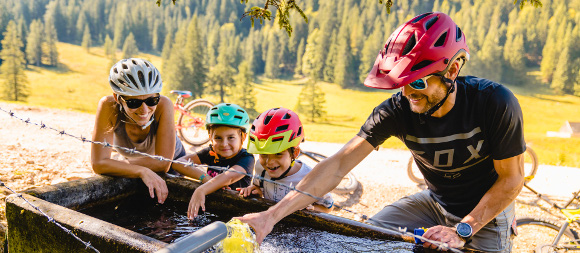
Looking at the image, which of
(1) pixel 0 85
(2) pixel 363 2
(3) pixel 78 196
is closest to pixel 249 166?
(3) pixel 78 196

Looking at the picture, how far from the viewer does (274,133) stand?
11.8ft

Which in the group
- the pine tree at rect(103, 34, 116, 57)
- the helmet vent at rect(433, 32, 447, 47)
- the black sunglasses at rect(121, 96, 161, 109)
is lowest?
the pine tree at rect(103, 34, 116, 57)

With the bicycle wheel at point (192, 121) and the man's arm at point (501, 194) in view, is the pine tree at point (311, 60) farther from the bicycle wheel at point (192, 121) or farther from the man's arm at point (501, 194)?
the man's arm at point (501, 194)

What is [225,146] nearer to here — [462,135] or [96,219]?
[96,219]

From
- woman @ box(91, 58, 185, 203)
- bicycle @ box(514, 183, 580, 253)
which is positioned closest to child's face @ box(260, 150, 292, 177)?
woman @ box(91, 58, 185, 203)

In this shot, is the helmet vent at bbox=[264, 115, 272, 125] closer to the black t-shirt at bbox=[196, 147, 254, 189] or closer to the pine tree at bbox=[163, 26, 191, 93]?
the black t-shirt at bbox=[196, 147, 254, 189]

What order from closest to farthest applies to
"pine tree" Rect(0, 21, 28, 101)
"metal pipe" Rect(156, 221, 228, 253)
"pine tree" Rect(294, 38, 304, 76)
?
"metal pipe" Rect(156, 221, 228, 253) < "pine tree" Rect(0, 21, 28, 101) < "pine tree" Rect(294, 38, 304, 76)

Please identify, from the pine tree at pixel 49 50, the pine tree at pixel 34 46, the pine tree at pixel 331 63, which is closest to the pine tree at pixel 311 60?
the pine tree at pixel 331 63

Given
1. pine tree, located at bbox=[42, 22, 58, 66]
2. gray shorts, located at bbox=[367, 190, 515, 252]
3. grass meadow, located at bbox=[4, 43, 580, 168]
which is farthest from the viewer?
pine tree, located at bbox=[42, 22, 58, 66]

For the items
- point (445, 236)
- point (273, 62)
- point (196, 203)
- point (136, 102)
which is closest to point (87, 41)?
point (273, 62)

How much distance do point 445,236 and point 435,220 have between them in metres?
0.85

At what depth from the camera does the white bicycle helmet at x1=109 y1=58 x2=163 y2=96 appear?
3.57 m

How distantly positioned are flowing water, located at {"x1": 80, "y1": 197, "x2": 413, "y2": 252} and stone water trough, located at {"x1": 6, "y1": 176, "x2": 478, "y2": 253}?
0.18 ft

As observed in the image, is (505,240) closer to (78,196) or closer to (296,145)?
(296,145)
